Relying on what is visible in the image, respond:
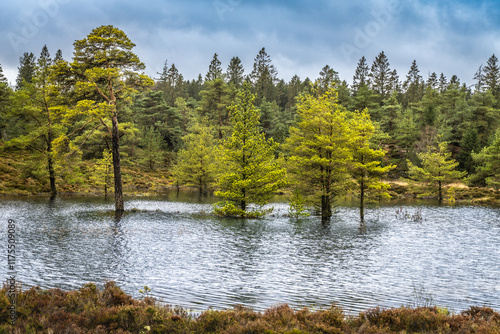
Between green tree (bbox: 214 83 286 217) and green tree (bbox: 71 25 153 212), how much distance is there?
9.53 m

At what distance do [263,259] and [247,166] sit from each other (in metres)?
15.1

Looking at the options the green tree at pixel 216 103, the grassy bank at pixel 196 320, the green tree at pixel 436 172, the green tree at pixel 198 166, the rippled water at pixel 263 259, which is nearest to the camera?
the grassy bank at pixel 196 320

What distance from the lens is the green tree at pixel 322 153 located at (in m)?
32.8

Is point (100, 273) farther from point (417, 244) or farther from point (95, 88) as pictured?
point (95, 88)

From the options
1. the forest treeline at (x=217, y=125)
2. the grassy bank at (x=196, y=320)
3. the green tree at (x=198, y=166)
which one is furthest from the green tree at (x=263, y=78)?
the grassy bank at (x=196, y=320)

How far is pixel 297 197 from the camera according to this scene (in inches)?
1361

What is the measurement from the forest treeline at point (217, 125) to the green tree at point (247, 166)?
0.52 ft

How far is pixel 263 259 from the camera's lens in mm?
18125

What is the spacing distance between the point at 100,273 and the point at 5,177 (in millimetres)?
A: 45049

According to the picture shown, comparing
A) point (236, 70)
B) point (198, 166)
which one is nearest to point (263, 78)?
point (236, 70)

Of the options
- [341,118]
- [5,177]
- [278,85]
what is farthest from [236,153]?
[278,85]

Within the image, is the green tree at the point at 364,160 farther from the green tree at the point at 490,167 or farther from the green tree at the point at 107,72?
the green tree at the point at 490,167

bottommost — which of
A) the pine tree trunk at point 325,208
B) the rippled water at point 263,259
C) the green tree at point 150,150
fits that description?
the rippled water at point 263,259

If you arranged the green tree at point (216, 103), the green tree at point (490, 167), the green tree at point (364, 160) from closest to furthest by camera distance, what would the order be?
the green tree at point (364, 160), the green tree at point (490, 167), the green tree at point (216, 103)
